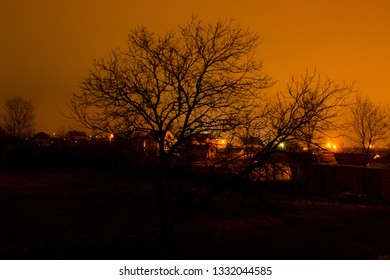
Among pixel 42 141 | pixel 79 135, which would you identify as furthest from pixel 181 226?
pixel 42 141

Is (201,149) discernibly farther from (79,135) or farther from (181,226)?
(181,226)

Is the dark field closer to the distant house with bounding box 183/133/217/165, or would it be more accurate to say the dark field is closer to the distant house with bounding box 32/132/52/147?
the distant house with bounding box 183/133/217/165

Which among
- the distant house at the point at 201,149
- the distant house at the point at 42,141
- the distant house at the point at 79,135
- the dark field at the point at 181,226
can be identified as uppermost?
the distant house at the point at 42,141

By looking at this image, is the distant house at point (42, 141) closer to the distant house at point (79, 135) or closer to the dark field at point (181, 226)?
the dark field at point (181, 226)

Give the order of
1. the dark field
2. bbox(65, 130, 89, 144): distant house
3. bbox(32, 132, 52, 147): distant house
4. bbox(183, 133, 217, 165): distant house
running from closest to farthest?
1. bbox(183, 133, 217, 165): distant house
2. the dark field
3. bbox(65, 130, 89, 144): distant house
4. bbox(32, 132, 52, 147): distant house

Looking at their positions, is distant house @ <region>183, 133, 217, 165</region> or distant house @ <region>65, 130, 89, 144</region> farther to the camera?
distant house @ <region>65, 130, 89, 144</region>

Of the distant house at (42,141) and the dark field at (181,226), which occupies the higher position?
the distant house at (42,141)

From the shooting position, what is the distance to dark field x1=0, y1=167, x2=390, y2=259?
11.7 m

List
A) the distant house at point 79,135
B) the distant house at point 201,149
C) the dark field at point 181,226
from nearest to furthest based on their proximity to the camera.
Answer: the distant house at point 201,149, the dark field at point 181,226, the distant house at point 79,135

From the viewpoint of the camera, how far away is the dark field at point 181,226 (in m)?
11.7

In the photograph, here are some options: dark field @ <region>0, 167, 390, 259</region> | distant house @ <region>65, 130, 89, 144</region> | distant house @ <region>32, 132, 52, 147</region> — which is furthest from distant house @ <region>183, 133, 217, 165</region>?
distant house @ <region>32, 132, 52, 147</region>

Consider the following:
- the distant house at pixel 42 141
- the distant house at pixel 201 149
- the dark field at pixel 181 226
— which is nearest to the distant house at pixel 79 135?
the dark field at pixel 181 226

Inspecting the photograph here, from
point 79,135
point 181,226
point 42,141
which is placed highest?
point 42,141

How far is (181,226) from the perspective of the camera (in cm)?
1656
